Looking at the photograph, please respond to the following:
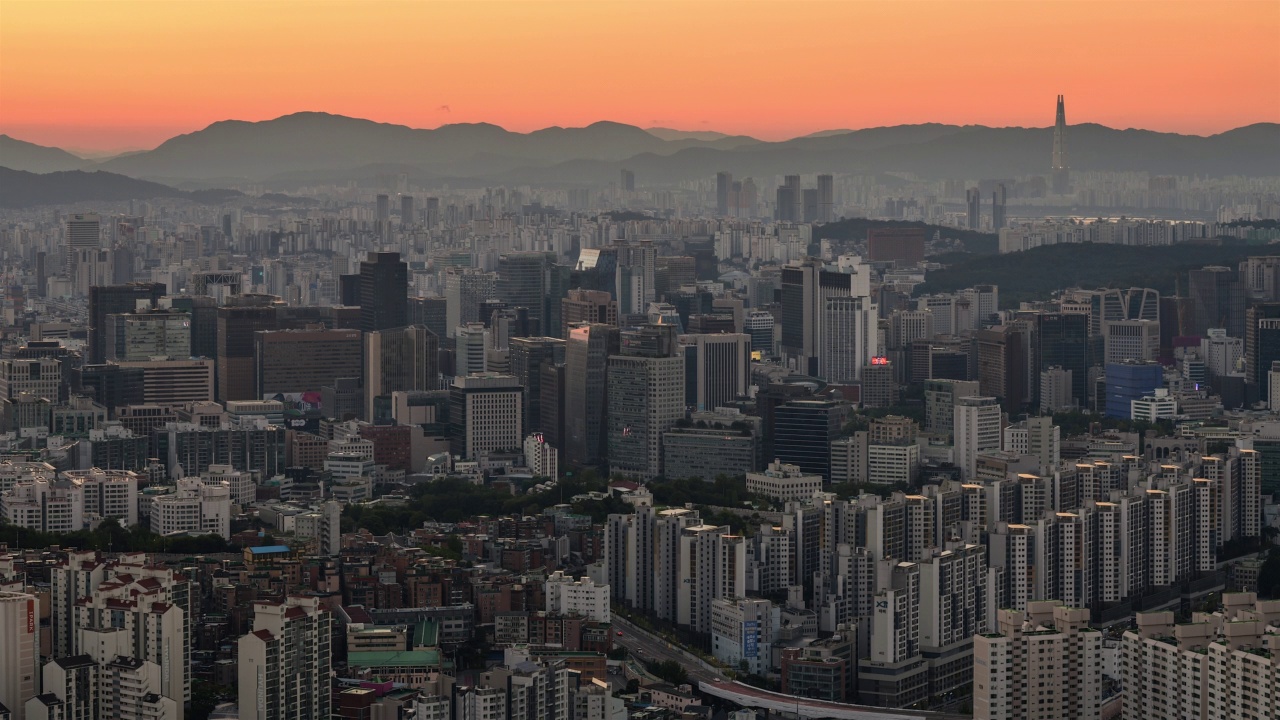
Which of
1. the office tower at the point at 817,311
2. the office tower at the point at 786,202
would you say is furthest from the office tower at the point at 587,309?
the office tower at the point at 786,202

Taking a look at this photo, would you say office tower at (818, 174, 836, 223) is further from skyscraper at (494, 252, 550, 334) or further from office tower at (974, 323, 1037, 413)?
office tower at (974, 323, 1037, 413)

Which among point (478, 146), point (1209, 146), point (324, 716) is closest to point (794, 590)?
point (324, 716)

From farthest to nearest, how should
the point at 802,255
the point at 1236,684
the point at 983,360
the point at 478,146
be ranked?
the point at 478,146 < the point at 802,255 < the point at 983,360 < the point at 1236,684

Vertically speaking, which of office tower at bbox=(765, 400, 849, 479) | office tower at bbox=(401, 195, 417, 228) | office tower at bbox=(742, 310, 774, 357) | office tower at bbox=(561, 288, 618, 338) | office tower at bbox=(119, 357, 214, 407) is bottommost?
office tower at bbox=(765, 400, 849, 479)

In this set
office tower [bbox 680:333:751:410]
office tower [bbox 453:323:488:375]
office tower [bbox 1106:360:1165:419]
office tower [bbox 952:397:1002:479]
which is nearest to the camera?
office tower [bbox 952:397:1002:479]

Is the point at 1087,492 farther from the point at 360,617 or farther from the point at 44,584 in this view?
the point at 44,584

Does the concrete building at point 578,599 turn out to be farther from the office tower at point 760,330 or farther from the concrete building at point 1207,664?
the office tower at point 760,330

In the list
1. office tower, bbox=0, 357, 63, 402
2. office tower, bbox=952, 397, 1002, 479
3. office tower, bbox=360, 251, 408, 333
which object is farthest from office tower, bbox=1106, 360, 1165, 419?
office tower, bbox=0, 357, 63, 402
